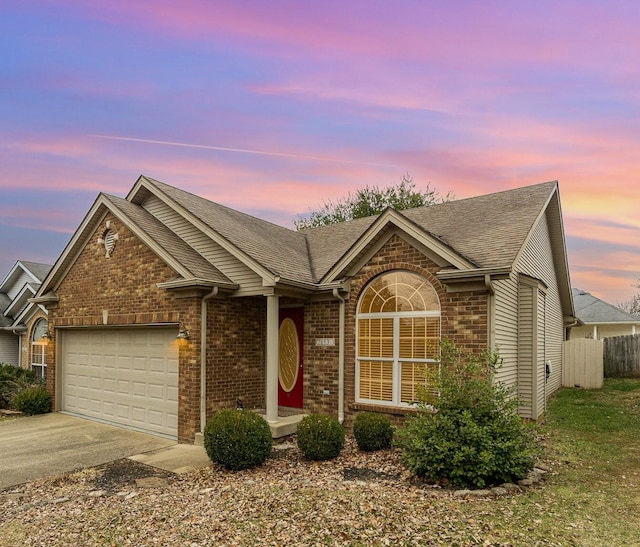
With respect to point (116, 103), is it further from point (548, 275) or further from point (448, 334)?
point (548, 275)

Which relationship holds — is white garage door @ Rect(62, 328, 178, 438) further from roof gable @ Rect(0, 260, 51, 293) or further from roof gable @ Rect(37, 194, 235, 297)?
roof gable @ Rect(0, 260, 51, 293)

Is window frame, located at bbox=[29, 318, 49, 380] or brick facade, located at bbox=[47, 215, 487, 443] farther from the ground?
brick facade, located at bbox=[47, 215, 487, 443]

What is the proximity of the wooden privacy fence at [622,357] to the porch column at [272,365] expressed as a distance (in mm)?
15733

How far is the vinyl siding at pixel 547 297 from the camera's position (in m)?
11.4

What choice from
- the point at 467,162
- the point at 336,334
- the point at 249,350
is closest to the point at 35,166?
the point at 249,350

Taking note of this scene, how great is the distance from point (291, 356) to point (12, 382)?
10.3 m

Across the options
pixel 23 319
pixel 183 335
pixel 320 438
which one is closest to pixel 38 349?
pixel 23 319

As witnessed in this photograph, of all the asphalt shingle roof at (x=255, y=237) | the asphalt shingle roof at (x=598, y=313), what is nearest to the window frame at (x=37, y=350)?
the asphalt shingle roof at (x=255, y=237)

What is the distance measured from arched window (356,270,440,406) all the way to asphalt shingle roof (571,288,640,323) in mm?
22558

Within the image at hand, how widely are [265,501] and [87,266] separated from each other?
9.55 meters

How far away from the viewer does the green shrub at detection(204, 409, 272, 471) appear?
7488mm

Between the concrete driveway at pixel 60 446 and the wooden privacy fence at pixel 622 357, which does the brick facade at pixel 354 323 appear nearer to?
the concrete driveway at pixel 60 446

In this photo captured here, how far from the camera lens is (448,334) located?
28.2ft

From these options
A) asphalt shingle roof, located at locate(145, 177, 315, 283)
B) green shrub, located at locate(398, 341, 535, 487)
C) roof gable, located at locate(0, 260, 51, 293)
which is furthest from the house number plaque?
roof gable, located at locate(0, 260, 51, 293)
